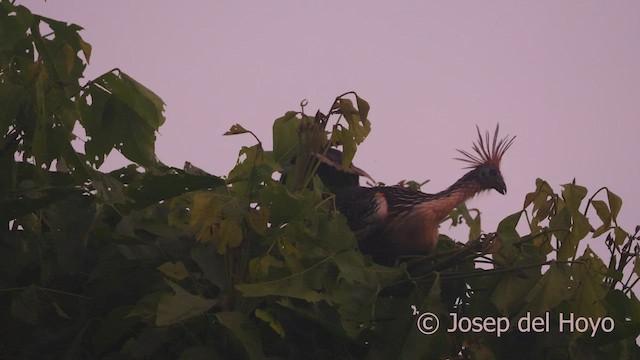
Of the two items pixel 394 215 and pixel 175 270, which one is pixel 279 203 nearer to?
pixel 175 270

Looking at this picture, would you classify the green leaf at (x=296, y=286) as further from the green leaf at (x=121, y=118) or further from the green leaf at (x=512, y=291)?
the green leaf at (x=121, y=118)

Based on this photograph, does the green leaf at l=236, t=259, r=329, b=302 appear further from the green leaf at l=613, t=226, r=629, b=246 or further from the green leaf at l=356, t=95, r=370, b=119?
the green leaf at l=613, t=226, r=629, b=246

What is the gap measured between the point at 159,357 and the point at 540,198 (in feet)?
5.82

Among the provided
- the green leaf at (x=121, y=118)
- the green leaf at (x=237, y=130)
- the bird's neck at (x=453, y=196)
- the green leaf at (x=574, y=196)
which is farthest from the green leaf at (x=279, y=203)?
the bird's neck at (x=453, y=196)

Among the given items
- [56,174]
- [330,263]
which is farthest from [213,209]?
[56,174]

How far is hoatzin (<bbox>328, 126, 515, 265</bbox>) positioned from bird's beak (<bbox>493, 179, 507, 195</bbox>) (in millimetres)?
289

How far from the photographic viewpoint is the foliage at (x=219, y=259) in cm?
297

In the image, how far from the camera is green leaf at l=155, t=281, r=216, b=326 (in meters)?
2.65

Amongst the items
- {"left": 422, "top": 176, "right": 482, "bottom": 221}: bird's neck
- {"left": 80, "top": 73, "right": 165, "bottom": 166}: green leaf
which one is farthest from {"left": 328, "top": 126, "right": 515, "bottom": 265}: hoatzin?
{"left": 80, "top": 73, "right": 165, "bottom": 166}: green leaf

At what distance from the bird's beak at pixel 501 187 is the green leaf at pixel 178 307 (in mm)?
3311

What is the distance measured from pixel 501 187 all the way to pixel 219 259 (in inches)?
124

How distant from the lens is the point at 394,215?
17.2 ft

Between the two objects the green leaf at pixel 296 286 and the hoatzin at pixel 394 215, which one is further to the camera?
the hoatzin at pixel 394 215

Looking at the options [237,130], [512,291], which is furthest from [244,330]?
[512,291]
